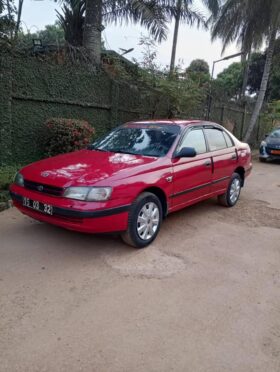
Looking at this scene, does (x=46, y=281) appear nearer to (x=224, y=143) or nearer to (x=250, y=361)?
(x=250, y=361)

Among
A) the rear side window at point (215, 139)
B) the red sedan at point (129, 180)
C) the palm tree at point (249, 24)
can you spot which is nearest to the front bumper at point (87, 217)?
the red sedan at point (129, 180)

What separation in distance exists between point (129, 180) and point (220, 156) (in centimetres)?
232

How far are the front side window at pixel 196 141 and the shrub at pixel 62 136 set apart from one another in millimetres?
3211

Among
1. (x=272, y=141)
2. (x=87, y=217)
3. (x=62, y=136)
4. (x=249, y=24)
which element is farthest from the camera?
(x=249, y=24)

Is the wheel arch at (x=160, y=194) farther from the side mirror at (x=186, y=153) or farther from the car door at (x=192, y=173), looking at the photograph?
the side mirror at (x=186, y=153)

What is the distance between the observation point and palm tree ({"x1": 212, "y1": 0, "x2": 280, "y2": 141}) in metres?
13.2

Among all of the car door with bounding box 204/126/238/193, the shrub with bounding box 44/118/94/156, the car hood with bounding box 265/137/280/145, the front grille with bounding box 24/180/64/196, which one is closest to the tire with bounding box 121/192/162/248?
the front grille with bounding box 24/180/64/196

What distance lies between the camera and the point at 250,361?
229 centimetres

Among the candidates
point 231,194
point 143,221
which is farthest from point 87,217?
point 231,194

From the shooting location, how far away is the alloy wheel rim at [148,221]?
156 inches

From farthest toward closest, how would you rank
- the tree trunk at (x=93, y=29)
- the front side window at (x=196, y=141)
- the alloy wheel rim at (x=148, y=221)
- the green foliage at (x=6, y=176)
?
the tree trunk at (x=93, y=29)
the green foliage at (x=6, y=176)
the front side window at (x=196, y=141)
the alloy wheel rim at (x=148, y=221)

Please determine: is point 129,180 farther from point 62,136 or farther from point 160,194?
point 62,136

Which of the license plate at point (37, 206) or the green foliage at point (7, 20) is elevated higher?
the green foliage at point (7, 20)

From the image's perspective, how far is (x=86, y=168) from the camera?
13.1 feet
